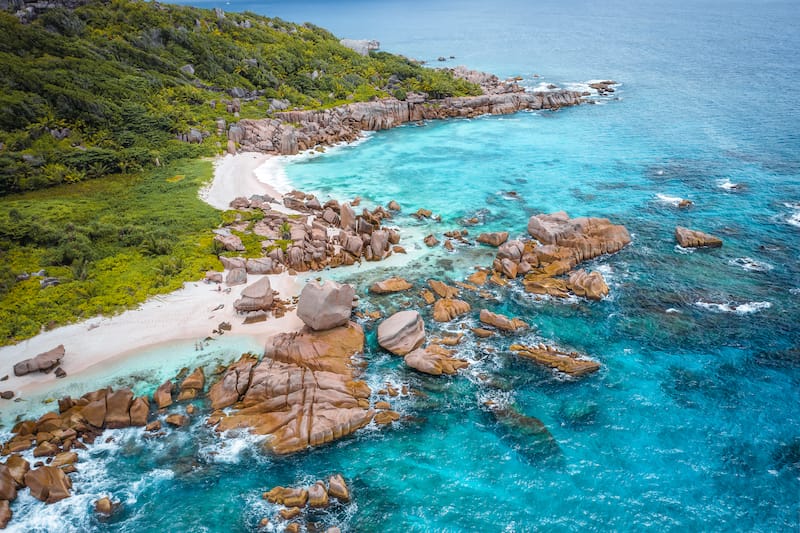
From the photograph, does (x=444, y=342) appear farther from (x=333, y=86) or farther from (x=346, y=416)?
(x=333, y=86)

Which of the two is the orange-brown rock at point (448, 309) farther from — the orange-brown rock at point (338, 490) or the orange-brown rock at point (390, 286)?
the orange-brown rock at point (338, 490)

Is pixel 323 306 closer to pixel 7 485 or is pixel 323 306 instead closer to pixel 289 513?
pixel 289 513

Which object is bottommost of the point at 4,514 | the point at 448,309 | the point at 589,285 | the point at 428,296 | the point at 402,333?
the point at 4,514

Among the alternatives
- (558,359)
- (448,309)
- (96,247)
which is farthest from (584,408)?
(96,247)

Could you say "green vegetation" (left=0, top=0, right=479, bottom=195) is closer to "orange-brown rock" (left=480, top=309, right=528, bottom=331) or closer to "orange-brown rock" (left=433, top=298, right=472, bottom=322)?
"orange-brown rock" (left=433, top=298, right=472, bottom=322)

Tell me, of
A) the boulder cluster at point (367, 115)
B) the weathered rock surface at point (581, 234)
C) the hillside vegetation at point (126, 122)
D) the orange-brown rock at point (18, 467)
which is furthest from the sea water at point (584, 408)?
the boulder cluster at point (367, 115)

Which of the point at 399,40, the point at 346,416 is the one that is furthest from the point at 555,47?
the point at 346,416

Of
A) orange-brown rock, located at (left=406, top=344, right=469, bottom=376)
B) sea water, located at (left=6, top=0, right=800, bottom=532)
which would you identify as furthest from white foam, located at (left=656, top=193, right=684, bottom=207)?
orange-brown rock, located at (left=406, top=344, right=469, bottom=376)
